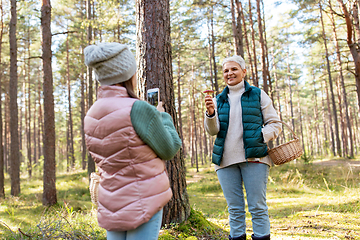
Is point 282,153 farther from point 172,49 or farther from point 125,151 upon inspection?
point 172,49

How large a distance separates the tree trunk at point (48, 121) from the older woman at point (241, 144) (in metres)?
6.47

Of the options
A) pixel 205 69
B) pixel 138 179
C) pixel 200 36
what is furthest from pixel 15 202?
Answer: pixel 205 69

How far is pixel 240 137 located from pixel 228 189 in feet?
1.91

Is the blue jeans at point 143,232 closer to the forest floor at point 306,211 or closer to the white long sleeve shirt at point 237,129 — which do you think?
the white long sleeve shirt at point 237,129

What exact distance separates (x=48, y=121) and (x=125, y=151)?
7219 mm

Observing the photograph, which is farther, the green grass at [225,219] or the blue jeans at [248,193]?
the green grass at [225,219]

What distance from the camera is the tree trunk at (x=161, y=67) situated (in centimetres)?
331

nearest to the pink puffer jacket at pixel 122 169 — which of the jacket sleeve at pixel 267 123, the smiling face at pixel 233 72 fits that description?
the jacket sleeve at pixel 267 123

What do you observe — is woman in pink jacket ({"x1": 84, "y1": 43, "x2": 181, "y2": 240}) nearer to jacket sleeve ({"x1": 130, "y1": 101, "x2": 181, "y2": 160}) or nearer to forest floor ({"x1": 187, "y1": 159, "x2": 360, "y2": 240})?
jacket sleeve ({"x1": 130, "y1": 101, "x2": 181, "y2": 160})

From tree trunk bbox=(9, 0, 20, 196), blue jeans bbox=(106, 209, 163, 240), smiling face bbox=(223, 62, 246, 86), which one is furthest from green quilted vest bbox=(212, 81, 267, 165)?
tree trunk bbox=(9, 0, 20, 196)

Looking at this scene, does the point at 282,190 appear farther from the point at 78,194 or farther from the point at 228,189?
the point at 78,194

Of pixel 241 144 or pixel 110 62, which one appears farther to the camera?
pixel 241 144

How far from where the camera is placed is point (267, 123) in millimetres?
2838

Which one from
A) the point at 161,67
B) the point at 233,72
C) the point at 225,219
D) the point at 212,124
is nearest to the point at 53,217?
the point at 225,219
